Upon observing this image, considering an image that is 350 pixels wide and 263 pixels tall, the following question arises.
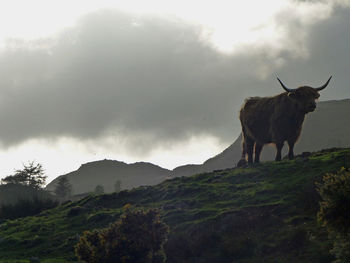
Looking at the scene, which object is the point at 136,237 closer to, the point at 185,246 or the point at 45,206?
the point at 185,246

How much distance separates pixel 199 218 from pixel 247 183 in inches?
200

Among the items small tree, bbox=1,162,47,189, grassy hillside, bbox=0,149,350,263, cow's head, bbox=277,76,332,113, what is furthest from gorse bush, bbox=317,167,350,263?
small tree, bbox=1,162,47,189

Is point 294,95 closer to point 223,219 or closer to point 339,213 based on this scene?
point 223,219

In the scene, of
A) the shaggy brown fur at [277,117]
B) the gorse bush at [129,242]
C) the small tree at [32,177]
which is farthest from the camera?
the small tree at [32,177]

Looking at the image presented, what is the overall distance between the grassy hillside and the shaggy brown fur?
7.51 ft

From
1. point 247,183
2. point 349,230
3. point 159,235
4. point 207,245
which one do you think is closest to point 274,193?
point 247,183

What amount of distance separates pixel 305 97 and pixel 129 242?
620 inches

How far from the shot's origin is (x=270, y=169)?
85.0 feet

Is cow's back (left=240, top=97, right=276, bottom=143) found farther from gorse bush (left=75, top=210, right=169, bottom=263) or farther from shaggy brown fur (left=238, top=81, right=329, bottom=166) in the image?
gorse bush (left=75, top=210, right=169, bottom=263)

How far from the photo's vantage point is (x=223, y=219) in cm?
1900

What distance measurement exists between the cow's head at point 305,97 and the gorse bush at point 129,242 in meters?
14.2

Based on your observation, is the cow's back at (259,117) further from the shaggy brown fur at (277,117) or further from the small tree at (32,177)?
the small tree at (32,177)

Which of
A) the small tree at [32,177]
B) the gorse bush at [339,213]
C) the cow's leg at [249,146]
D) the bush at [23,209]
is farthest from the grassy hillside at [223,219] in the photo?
the small tree at [32,177]

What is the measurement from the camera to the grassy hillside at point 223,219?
15617mm
